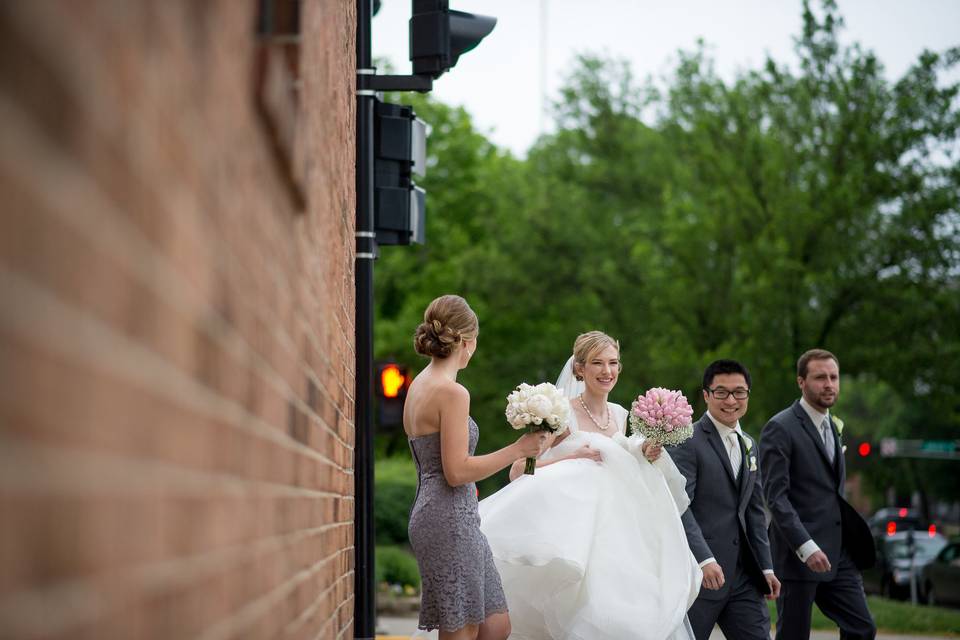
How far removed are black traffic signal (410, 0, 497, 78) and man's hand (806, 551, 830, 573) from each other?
4.29 metres

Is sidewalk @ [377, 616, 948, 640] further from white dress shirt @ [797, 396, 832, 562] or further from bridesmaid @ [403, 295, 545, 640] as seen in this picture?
bridesmaid @ [403, 295, 545, 640]

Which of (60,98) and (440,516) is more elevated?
(60,98)

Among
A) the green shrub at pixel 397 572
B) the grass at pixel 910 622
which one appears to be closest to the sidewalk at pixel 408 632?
the grass at pixel 910 622

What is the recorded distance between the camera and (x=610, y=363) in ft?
28.7

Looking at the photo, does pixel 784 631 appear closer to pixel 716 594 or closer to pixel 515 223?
pixel 716 594

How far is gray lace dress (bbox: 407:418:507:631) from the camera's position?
6.13 metres

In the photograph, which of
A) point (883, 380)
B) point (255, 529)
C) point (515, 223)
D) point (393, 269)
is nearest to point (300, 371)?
point (255, 529)

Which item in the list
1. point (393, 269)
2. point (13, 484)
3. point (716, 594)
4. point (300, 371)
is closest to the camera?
point (13, 484)

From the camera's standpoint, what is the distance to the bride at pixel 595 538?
7.83 meters

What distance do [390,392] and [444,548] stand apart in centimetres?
995

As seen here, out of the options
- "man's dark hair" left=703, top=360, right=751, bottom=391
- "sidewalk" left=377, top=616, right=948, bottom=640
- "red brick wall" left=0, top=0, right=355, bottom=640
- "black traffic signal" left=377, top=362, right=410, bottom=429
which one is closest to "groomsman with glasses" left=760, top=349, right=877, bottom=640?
"man's dark hair" left=703, top=360, right=751, bottom=391

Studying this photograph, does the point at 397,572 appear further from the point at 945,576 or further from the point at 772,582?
the point at 772,582

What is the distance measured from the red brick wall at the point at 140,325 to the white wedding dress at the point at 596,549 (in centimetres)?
494

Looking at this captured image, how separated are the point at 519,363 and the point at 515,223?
3.74 meters
